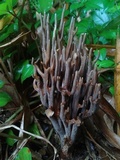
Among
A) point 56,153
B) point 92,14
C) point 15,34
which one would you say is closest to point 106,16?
point 92,14

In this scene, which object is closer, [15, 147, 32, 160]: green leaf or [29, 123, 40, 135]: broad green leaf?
[15, 147, 32, 160]: green leaf

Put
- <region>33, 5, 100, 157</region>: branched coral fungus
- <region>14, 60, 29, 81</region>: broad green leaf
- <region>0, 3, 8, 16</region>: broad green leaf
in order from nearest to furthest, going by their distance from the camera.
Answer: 1. <region>33, 5, 100, 157</region>: branched coral fungus
2. <region>0, 3, 8, 16</region>: broad green leaf
3. <region>14, 60, 29, 81</region>: broad green leaf

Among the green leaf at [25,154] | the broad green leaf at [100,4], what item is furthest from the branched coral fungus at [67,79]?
the broad green leaf at [100,4]

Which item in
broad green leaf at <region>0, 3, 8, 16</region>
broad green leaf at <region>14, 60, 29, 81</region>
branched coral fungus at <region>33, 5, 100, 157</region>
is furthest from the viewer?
broad green leaf at <region>14, 60, 29, 81</region>

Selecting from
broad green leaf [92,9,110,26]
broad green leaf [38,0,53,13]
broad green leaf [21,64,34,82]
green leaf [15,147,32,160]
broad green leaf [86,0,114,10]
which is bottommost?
green leaf [15,147,32,160]

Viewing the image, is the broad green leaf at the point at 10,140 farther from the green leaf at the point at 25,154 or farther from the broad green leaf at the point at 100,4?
the broad green leaf at the point at 100,4

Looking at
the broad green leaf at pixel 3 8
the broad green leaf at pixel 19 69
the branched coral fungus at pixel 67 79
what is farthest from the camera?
the broad green leaf at pixel 19 69

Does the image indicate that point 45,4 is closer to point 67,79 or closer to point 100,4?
point 100,4

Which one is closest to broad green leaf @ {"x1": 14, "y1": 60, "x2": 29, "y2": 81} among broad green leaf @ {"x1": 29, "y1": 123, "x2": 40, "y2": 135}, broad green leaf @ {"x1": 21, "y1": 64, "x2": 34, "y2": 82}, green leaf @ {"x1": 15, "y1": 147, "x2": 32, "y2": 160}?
broad green leaf @ {"x1": 21, "y1": 64, "x2": 34, "y2": 82}

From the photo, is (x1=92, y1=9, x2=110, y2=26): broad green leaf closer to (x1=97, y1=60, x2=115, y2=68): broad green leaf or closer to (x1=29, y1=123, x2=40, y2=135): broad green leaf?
(x1=97, y1=60, x2=115, y2=68): broad green leaf
